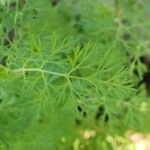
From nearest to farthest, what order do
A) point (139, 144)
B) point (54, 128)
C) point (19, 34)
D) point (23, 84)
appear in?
point (23, 84) < point (19, 34) < point (54, 128) < point (139, 144)

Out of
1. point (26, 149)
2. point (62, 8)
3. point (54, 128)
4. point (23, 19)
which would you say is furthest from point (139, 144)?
point (23, 19)

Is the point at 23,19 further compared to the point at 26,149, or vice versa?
the point at 26,149

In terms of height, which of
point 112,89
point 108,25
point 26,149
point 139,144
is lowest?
point 139,144

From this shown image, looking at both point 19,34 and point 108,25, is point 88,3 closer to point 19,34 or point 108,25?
point 108,25

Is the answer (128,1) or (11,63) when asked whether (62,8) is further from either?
(11,63)

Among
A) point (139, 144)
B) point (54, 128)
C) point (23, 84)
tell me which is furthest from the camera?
point (139, 144)

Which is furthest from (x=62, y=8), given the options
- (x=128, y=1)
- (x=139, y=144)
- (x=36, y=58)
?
(x=139, y=144)

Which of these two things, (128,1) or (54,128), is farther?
(54,128)

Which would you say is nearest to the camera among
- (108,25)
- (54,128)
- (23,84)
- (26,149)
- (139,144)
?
(23,84)

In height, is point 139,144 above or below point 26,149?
below
